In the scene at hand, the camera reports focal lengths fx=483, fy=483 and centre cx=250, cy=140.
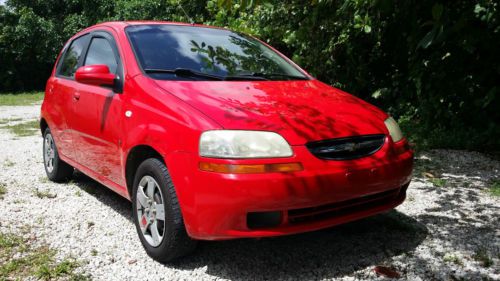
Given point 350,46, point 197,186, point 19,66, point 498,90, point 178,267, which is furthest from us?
point 19,66

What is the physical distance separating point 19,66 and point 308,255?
850 inches

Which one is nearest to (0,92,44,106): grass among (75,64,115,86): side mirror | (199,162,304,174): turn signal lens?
(75,64,115,86): side mirror

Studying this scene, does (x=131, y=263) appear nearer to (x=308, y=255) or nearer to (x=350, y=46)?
(x=308, y=255)

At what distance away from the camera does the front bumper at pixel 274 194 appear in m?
2.64

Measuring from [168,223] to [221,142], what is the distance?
0.64 meters

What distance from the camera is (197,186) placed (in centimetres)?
272

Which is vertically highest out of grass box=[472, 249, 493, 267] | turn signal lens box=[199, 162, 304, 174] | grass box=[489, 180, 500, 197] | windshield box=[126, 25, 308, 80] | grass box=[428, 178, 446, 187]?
windshield box=[126, 25, 308, 80]

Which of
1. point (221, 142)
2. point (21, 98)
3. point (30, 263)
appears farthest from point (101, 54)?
point (21, 98)

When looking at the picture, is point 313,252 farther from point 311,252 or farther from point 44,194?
point 44,194

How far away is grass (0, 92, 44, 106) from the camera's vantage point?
56.4ft

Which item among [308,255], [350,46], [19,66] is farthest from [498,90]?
[19,66]

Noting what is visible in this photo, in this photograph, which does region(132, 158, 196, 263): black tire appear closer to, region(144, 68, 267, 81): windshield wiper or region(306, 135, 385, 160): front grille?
region(144, 68, 267, 81): windshield wiper

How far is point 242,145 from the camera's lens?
8.87 ft

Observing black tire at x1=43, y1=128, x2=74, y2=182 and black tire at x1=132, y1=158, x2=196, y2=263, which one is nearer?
black tire at x1=132, y1=158, x2=196, y2=263
